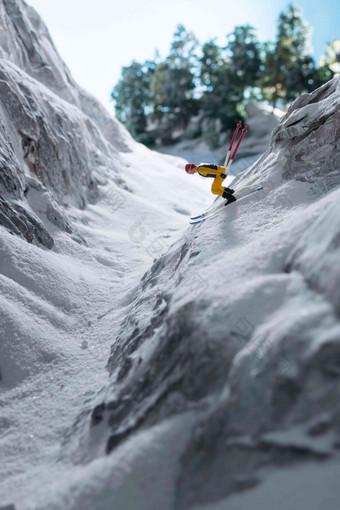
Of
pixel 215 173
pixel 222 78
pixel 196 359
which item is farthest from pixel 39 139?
pixel 222 78

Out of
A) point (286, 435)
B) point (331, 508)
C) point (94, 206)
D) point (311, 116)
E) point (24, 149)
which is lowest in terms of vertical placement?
point (331, 508)

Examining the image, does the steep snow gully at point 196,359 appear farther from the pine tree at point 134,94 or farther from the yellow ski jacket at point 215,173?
the pine tree at point 134,94

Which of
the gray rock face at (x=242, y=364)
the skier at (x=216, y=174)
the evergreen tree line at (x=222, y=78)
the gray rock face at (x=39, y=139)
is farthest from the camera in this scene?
the evergreen tree line at (x=222, y=78)

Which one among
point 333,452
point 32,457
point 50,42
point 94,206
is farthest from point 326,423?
point 50,42

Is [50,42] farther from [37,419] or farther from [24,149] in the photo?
[37,419]

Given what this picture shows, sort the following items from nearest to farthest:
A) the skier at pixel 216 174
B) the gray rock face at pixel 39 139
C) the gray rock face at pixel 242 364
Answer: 1. the gray rock face at pixel 242 364
2. the skier at pixel 216 174
3. the gray rock face at pixel 39 139

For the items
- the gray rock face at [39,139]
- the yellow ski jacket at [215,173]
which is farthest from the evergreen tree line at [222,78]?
the yellow ski jacket at [215,173]

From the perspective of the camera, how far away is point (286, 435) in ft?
5.86

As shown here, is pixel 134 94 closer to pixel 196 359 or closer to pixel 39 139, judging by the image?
pixel 39 139

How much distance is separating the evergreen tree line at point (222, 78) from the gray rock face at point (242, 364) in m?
30.7

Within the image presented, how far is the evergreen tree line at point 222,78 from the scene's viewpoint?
31031 mm

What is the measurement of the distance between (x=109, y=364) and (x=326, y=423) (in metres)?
2.42

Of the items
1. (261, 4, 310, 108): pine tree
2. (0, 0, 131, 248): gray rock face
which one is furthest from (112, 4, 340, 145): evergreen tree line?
(0, 0, 131, 248): gray rock face

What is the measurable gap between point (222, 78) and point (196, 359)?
114ft
